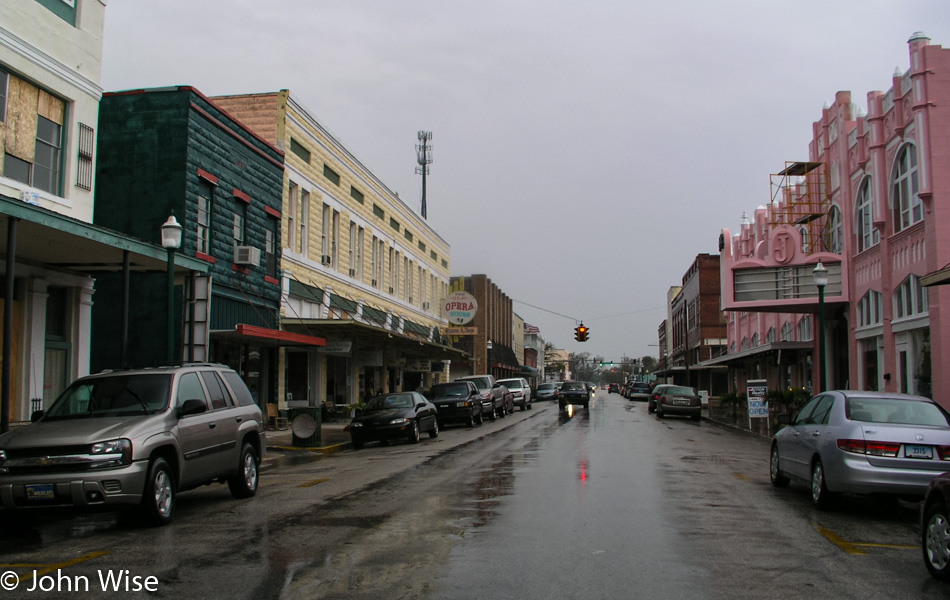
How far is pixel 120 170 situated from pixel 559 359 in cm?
15819

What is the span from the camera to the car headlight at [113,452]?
27.7 ft

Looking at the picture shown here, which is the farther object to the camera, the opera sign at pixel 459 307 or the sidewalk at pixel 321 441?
the opera sign at pixel 459 307

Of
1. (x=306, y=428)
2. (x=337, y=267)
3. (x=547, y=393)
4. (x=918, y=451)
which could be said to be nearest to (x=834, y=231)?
(x=337, y=267)

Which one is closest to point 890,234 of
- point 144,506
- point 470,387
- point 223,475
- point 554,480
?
point 470,387

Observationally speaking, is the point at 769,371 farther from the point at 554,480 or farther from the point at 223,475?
the point at 223,475

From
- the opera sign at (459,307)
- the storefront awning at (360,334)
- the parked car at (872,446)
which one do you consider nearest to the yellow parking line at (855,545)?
the parked car at (872,446)

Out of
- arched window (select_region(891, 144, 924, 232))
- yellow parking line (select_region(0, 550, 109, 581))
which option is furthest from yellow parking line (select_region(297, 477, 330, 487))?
arched window (select_region(891, 144, 924, 232))

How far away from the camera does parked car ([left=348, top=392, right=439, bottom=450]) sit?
20797mm

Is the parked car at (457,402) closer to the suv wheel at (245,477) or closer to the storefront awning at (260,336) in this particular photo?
the storefront awning at (260,336)

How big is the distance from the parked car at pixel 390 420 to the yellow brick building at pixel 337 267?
3.82 metres

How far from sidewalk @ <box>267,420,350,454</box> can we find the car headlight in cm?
1115

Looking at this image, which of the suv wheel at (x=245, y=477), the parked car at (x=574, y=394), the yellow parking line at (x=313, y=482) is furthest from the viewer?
the parked car at (x=574, y=394)

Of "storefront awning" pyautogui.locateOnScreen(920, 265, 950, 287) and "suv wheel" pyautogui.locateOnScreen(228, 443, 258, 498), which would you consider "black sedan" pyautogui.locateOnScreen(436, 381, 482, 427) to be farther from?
"suv wheel" pyautogui.locateOnScreen(228, 443, 258, 498)

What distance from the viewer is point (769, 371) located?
141ft
